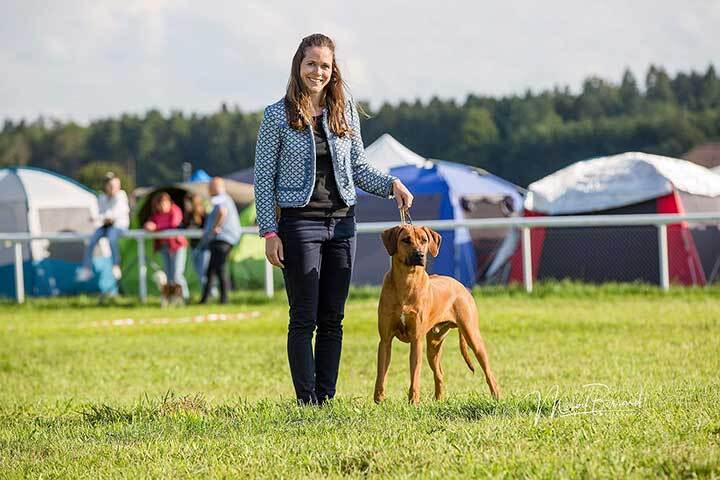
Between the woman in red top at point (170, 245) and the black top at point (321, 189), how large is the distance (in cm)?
1163

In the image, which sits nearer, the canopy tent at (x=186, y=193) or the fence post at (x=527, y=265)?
the fence post at (x=527, y=265)

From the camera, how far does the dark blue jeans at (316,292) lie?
6.80 meters

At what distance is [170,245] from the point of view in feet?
61.5

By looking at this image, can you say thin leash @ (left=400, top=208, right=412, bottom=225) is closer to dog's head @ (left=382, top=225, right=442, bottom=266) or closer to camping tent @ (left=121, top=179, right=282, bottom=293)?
dog's head @ (left=382, top=225, right=442, bottom=266)

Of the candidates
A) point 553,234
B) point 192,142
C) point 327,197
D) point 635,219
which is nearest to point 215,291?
point 553,234

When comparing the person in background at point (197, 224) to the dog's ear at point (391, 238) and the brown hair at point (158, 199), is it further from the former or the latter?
the dog's ear at point (391, 238)

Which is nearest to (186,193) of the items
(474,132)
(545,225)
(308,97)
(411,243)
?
(545,225)

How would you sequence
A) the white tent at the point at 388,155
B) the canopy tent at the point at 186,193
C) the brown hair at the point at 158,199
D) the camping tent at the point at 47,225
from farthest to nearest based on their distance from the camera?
the white tent at the point at 388,155 < the camping tent at the point at 47,225 < the canopy tent at the point at 186,193 < the brown hair at the point at 158,199

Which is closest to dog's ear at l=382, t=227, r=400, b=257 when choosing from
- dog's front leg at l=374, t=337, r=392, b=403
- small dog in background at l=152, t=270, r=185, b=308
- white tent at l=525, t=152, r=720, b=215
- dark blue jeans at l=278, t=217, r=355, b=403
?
dark blue jeans at l=278, t=217, r=355, b=403

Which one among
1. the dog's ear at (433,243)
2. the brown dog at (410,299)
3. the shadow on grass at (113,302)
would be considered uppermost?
the dog's ear at (433,243)

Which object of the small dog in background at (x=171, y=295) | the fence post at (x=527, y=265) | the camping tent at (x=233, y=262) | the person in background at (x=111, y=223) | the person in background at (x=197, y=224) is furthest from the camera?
the camping tent at (x=233, y=262)

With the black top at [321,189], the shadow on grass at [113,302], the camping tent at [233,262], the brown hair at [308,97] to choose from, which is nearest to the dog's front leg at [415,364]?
the black top at [321,189]

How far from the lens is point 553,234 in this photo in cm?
1891

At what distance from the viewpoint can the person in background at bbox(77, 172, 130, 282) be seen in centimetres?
1883
